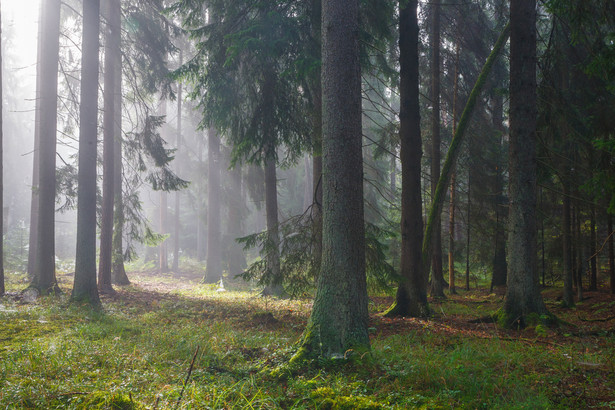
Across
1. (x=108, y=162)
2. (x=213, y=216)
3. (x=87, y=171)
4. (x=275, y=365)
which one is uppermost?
(x=108, y=162)

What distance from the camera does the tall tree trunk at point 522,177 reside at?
292 inches

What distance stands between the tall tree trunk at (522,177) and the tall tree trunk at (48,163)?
11.4 meters

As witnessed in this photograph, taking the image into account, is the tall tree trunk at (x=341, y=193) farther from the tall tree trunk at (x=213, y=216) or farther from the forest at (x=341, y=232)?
the tall tree trunk at (x=213, y=216)

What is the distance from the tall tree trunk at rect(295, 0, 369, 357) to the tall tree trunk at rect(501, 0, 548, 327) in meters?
4.16

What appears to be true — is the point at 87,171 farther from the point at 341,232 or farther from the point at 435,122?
the point at 435,122

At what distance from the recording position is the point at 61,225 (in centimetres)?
4297

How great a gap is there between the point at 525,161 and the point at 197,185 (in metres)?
23.5

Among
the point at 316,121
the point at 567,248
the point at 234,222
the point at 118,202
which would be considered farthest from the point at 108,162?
the point at 567,248

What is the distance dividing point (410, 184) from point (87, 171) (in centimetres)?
767

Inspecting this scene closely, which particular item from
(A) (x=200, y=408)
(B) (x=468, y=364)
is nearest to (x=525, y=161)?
(B) (x=468, y=364)

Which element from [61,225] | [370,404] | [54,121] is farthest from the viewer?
[61,225]

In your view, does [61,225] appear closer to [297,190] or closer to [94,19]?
[297,190]

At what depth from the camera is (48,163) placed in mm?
10953

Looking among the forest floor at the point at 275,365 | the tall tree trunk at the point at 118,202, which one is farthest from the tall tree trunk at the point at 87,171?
the tall tree trunk at the point at 118,202
